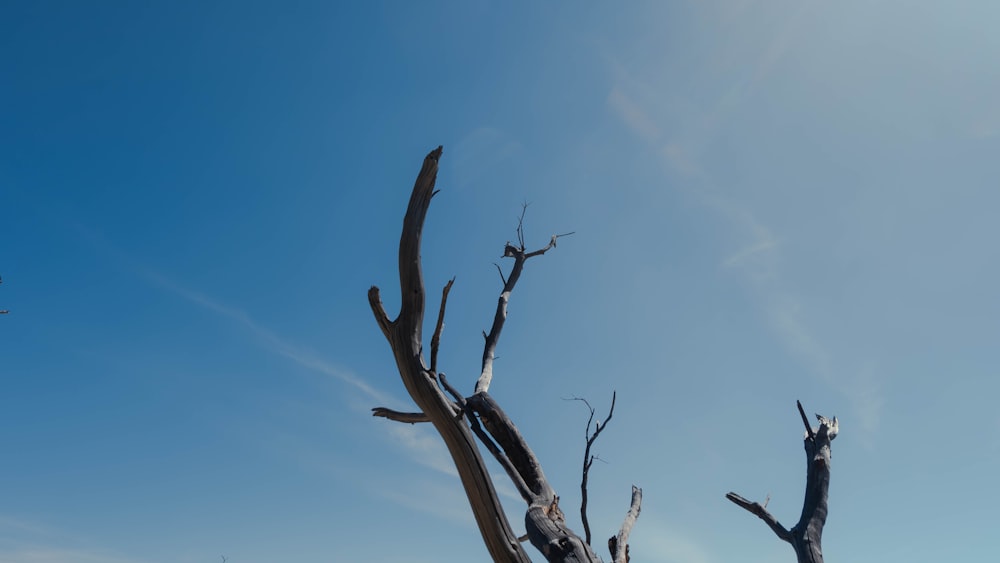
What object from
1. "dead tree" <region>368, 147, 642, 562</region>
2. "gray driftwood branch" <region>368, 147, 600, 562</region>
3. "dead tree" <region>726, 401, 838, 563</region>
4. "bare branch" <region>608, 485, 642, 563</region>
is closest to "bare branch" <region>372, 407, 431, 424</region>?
"dead tree" <region>368, 147, 642, 562</region>

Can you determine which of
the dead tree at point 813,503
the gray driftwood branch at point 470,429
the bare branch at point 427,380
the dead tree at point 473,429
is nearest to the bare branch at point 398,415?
the dead tree at point 473,429

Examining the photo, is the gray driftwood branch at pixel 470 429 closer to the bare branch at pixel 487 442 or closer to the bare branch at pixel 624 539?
the bare branch at pixel 487 442

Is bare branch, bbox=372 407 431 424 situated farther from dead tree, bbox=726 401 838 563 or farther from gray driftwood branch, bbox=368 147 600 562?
dead tree, bbox=726 401 838 563

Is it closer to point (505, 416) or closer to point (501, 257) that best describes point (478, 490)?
point (505, 416)

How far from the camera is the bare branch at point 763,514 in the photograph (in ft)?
13.6

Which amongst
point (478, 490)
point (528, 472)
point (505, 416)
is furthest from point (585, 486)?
point (478, 490)

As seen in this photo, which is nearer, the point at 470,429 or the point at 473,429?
the point at 470,429

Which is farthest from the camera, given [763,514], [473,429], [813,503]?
[763,514]

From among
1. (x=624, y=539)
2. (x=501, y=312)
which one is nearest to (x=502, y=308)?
(x=501, y=312)

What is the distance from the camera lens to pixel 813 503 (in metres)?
3.96

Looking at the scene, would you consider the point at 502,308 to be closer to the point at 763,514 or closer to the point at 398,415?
the point at 398,415

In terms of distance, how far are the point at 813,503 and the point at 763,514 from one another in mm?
498

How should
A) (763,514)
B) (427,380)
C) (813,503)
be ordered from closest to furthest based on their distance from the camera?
(427,380) → (813,503) → (763,514)

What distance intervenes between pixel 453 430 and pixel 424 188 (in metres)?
1.16
